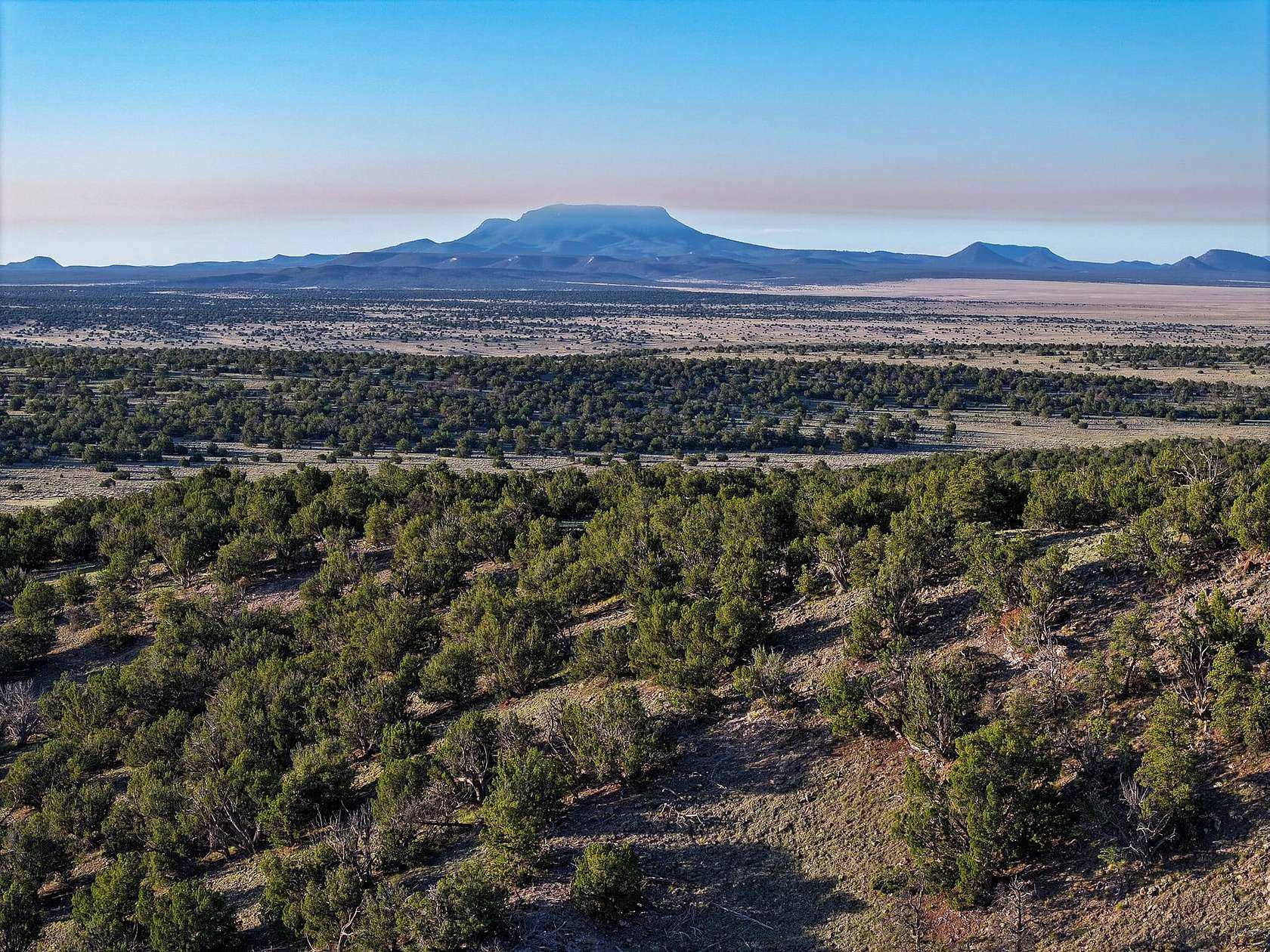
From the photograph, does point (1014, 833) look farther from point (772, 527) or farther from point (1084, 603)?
point (772, 527)

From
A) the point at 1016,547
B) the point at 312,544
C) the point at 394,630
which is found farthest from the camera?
the point at 312,544

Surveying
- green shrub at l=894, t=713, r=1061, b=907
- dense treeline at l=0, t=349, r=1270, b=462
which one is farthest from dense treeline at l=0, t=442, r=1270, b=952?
dense treeline at l=0, t=349, r=1270, b=462

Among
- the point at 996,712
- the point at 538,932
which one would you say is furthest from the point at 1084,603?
the point at 538,932

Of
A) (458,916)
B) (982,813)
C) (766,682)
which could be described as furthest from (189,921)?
(982,813)

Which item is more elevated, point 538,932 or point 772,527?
point 772,527

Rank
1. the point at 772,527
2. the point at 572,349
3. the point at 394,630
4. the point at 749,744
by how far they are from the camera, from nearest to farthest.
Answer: the point at 749,744 < the point at 394,630 < the point at 772,527 < the point at 572,349

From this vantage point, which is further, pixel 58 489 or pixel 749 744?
pixel 58 489

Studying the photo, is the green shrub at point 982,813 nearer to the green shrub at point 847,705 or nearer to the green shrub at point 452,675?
the green shrub at point 847,705
